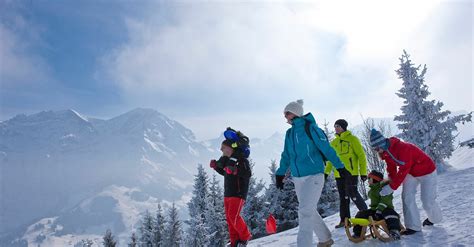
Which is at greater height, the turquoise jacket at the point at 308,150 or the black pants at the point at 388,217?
the turquoise jacket at the point at 308,150

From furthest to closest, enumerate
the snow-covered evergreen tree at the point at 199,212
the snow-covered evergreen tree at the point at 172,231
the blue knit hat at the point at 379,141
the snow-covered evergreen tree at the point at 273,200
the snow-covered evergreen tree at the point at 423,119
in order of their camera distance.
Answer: the snow-covered evergreen tree at the point at 172,231 < the snow-covered evergreen tree at the point at 199,212 < the snow-covered evergreen tree at the point at 273,200 < the snow-covered evergreen tree at the point at 423,119 < the blue knit hat at the point at 379,141

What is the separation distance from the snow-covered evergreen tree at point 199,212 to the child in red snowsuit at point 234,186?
25496 mm

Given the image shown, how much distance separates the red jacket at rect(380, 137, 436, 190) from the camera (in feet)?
21.7

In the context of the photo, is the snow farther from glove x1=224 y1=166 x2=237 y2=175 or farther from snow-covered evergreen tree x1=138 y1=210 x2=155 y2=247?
snow-covered evergreen tree x1=138 y1=210 x2=155 y2=247

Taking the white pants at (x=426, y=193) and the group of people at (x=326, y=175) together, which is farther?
the white pants at (x=426, y=193)

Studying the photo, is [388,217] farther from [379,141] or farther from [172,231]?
[172,231]

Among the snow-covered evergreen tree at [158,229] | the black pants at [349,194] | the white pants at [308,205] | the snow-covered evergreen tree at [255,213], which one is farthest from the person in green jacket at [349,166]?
the snow-covered evergreen tree at [158,229]

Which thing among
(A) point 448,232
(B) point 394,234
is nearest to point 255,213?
(B) point 394,234

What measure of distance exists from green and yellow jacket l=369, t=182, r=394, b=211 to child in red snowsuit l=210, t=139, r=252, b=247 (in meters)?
2.55

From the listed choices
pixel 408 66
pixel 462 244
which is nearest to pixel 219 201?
pixel 408 66

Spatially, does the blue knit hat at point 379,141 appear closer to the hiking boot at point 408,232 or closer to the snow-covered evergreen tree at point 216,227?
the hiking boot at point 408,232

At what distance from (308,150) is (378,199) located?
2.25 meters

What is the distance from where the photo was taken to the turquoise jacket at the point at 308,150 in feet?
19.0

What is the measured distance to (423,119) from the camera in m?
21.6
